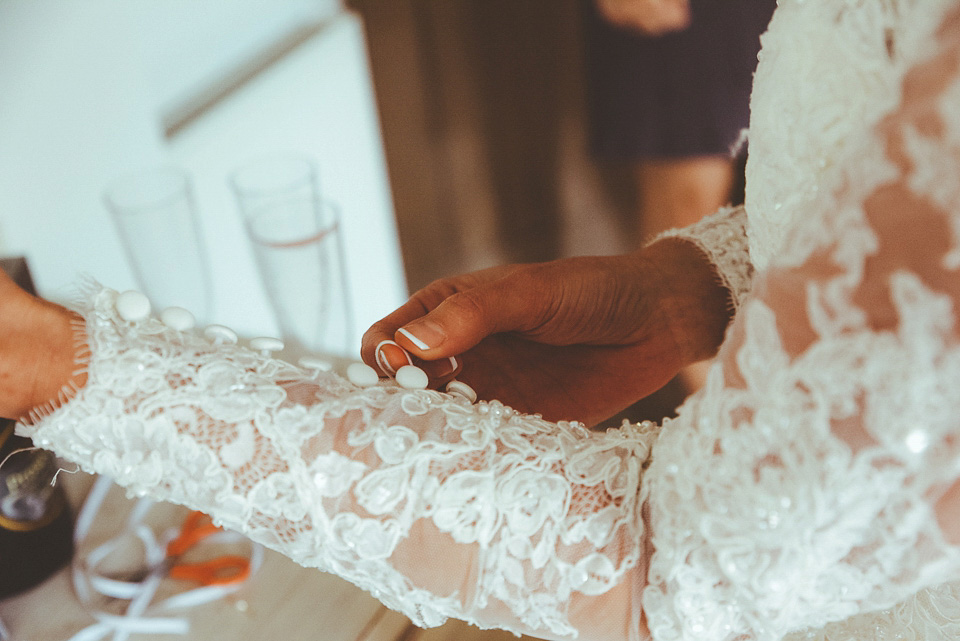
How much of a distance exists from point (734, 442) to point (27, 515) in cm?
55

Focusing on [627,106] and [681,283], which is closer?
[681,283]

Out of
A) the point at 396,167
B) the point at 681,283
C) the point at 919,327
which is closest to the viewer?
the point at 919,327

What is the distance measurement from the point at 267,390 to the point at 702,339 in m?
0.51

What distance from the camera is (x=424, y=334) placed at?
1.81 ft

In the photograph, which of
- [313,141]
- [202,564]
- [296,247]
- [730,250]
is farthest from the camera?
[313,141]

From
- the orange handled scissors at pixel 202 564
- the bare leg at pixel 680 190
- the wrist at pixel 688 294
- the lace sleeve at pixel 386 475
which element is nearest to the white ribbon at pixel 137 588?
the orange handled scissors at pixel 202 564

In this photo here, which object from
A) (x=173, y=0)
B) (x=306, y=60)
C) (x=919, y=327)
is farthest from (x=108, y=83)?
(x=919, y=327)

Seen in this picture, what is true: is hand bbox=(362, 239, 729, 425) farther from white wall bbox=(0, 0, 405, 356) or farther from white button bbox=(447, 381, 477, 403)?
white wall bbox=(0, 0, 405, 356)

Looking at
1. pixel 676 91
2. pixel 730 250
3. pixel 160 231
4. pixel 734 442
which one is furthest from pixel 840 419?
pixel 676 91

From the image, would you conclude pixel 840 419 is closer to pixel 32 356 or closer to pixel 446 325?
pixel 446 325

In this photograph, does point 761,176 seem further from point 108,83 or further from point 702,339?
point 108,83

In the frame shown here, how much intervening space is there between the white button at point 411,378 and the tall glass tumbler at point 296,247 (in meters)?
0.55

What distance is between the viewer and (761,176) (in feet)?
1.38

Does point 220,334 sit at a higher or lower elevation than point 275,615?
higher
